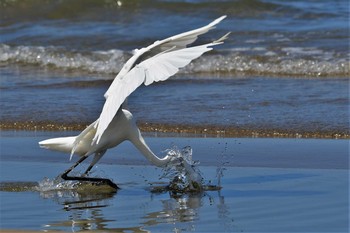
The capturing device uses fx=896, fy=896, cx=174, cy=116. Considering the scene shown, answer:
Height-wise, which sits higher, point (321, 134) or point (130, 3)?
point (130, 3)

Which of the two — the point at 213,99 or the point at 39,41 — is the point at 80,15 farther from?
the point at 213,99

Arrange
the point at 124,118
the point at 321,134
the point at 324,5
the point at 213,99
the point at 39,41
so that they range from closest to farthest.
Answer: the point at 124,118 → the point at 321,134 → the point at 213,99 → the point at 39,41 → the point at 324,5

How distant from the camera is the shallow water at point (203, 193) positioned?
19.6 feet

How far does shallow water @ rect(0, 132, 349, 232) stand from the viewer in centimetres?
597

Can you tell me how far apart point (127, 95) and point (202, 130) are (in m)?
3.17

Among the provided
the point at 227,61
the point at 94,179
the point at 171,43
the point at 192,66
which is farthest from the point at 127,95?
the point at 227,61

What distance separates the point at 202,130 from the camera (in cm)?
955

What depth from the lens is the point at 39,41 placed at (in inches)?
661

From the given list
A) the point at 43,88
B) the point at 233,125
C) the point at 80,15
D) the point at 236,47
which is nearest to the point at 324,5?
the point at 236,47

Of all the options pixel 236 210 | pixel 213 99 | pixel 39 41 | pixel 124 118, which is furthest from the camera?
pixel 39 41

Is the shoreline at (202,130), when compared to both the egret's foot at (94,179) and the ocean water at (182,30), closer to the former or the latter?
the egret's foot at (94,179)

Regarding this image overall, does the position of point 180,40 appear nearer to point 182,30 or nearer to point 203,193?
point 203,193

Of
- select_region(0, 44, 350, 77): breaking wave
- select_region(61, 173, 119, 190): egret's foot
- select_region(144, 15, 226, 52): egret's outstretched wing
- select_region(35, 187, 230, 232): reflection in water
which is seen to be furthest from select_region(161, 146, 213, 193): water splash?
select_region(0, 44, 350, 77): breaking wave

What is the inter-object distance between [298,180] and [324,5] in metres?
11.8
